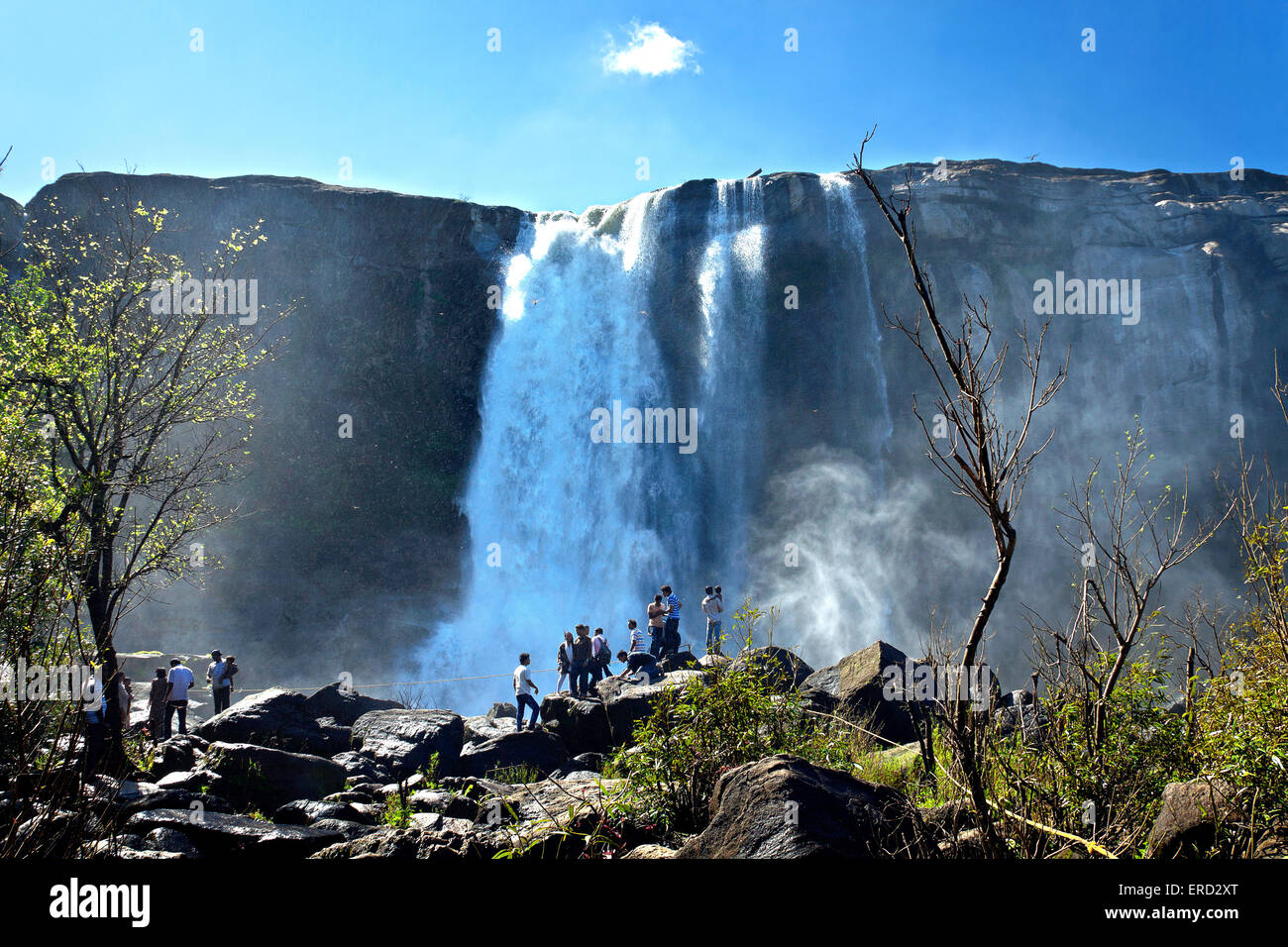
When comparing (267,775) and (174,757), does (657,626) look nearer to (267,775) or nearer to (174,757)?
(267,775)

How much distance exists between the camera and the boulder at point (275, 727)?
38.8 feet

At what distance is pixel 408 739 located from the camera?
40.1 ft

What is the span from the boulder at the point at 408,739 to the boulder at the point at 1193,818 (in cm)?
949

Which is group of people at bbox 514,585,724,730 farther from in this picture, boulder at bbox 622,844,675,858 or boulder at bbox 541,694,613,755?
boulder at bbox 622,844,675,858

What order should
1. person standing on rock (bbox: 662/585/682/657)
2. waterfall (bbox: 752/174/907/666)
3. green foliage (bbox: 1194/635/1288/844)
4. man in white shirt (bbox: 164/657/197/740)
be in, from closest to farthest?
green foliage (bbox: 1194/635/1288/844)
man in white shirt (bbox: 164/657/197/740)
person standing on rock (bbox: 662/585/682/657)
waterfall (bbox: 752/174/907/666)

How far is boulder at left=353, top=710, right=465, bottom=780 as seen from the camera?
11.8 meters

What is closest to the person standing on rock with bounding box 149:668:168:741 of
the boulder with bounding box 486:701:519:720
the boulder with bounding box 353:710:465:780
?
the boulder with bounding box 353:710:465:780

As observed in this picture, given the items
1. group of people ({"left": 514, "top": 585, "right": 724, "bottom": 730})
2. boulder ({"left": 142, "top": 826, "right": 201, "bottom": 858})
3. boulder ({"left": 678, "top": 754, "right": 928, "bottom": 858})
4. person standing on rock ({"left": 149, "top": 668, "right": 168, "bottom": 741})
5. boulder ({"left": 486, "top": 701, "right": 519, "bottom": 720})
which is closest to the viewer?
boulder ({"left": 678, "top": 754, "right": 928, "bottom": 858})

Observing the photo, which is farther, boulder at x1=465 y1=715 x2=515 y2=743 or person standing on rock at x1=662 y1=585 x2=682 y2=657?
person standing on rock at x1=662 y1=585 x2=682 y2=657

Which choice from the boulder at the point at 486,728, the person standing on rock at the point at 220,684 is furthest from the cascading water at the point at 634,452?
the boulder at the point at 486,728

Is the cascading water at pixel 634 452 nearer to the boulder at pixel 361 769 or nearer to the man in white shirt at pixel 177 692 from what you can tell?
the man in white shirt at pixel 177 692

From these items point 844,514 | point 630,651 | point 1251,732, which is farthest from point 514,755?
point 844,514

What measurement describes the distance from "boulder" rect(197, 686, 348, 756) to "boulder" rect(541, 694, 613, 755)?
11.6 feet
